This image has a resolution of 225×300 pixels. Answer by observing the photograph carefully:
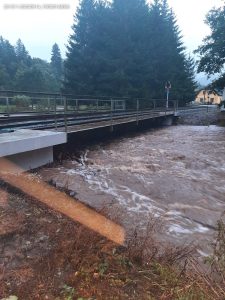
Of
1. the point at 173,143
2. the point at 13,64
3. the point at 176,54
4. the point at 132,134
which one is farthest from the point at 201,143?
the point at 13,64

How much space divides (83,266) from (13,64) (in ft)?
200

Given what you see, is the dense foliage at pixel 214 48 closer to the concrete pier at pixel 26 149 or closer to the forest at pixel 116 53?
the forest at pixel 116 53

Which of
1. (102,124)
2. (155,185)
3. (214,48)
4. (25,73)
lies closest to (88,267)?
(155,185)

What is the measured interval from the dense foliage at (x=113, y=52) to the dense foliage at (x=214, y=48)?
778cm

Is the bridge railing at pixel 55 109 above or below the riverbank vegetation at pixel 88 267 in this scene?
above

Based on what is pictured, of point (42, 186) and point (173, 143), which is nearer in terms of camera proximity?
point (42, 186)

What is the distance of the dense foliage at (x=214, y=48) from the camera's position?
78.3 feet

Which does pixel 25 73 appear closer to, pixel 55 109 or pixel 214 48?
pixel 214 48

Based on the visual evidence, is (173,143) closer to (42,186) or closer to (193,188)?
(193,188)

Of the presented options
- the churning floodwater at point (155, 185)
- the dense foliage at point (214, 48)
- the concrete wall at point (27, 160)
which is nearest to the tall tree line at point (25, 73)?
the dense foliage at point (214, 48)

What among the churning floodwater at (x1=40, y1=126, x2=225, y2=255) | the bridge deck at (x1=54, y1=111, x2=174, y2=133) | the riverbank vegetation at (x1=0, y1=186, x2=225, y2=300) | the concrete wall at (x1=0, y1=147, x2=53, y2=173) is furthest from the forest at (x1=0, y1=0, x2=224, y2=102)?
the riverbank vegetation at (x1=0, y1=186, x2=225, y2=300)

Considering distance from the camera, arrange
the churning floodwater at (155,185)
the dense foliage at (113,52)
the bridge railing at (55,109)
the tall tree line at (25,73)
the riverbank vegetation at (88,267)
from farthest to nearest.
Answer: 1. the tall tree line at (25,73)
2. the dense foliage at (113,52)
3. the bridge railing at (55,109)
4. the churning floodwater at (155,185)
5. the riverbank vegetation at (88,267)

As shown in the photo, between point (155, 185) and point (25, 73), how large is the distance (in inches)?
1676

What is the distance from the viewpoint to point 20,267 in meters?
3.46
